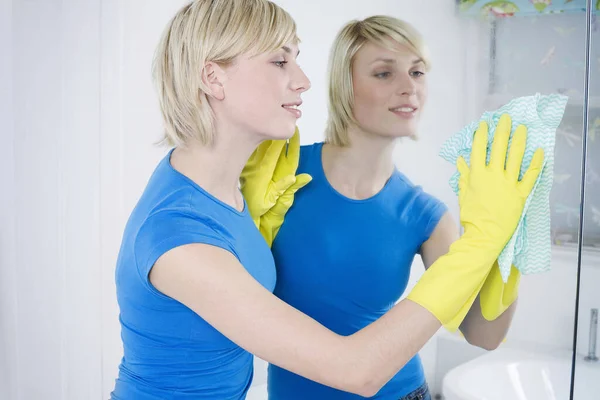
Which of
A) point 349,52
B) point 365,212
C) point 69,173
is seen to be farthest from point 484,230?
point 69,173

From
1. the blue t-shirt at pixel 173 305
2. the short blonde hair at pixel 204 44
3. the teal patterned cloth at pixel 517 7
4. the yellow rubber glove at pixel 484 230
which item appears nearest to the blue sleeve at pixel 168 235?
the blue t-shirt at pixel 173 305

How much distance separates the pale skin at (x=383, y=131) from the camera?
3.10ft

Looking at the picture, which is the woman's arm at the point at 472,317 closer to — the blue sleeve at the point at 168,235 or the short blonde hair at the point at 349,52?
the short blonde hair at the point at 349,52

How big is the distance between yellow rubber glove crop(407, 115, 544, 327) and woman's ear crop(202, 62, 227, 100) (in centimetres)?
34

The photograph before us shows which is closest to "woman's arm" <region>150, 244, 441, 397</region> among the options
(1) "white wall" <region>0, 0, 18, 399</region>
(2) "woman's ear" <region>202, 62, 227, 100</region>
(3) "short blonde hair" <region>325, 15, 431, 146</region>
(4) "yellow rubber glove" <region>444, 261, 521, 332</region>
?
(4) "yellow rubber glove" <region>444, 261, 521, 332</region>

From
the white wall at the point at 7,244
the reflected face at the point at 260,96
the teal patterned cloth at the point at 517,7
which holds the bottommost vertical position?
the white wall at the point at 7,244

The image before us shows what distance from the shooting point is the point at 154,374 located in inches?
35.3

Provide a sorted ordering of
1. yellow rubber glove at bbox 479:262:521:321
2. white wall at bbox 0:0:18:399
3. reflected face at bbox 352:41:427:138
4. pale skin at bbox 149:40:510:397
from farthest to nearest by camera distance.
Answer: white wall at bbox 0:0:18:399
reflected face at bbox 352:41:427:138
yellow rubber glove at bbox 479:262:521:321
pale skin at bbox 149:40:510:397

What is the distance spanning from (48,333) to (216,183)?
0.71 meters

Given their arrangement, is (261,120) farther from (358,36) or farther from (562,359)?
(562,359)

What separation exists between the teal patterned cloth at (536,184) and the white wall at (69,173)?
851 millimetres

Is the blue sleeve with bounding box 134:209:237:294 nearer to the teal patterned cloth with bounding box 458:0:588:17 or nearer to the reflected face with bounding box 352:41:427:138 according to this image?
the reflected face with bounding box 352:41:427:138

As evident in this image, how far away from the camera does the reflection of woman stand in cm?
97

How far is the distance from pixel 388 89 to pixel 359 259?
25 centimetres
